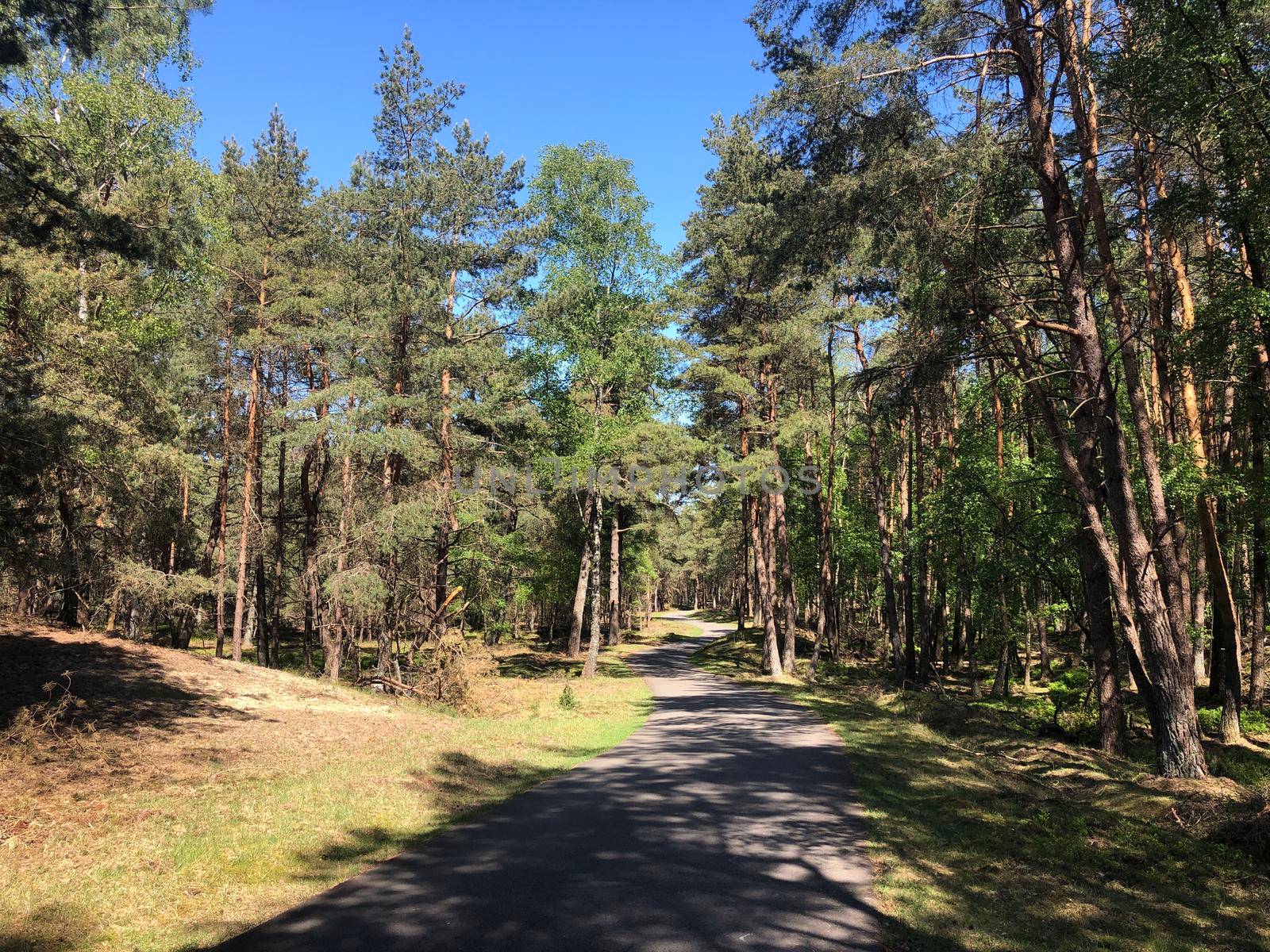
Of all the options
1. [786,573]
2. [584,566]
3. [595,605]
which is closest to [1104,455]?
[786,573]

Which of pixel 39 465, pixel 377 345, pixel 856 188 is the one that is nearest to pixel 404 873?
pixel 39 465

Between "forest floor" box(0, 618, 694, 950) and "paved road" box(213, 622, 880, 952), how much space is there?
0.65 meters

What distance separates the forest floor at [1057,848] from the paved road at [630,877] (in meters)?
0.46

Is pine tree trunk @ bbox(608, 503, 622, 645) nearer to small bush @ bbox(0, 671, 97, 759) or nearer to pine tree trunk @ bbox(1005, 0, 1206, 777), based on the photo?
pine tree trunk @ bbox(1005, 0, 1206, 777)

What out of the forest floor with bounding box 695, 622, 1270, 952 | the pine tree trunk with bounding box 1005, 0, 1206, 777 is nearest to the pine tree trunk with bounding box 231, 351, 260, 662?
the forest floor with bounding box 695, 622, 1270, 952

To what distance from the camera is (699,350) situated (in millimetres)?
23406

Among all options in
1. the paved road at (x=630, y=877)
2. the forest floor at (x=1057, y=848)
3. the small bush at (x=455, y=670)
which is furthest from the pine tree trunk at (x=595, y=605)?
the paved road at (x=630, y=877)

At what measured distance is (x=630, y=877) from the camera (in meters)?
5.50

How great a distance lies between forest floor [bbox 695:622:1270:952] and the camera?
4.65 m

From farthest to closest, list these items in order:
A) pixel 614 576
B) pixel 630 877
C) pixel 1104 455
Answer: pixel 614 576 → pixel 1104 455 → pixel 630 877

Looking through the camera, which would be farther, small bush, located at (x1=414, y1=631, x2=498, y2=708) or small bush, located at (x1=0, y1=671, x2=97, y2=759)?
small bush, located at (x1=414, y1=631, x2=498, y2=708)

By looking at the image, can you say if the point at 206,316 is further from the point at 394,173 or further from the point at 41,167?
the point at 41,167

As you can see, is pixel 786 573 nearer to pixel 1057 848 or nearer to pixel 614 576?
pixel 614 576

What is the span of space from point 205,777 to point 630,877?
604 cm
